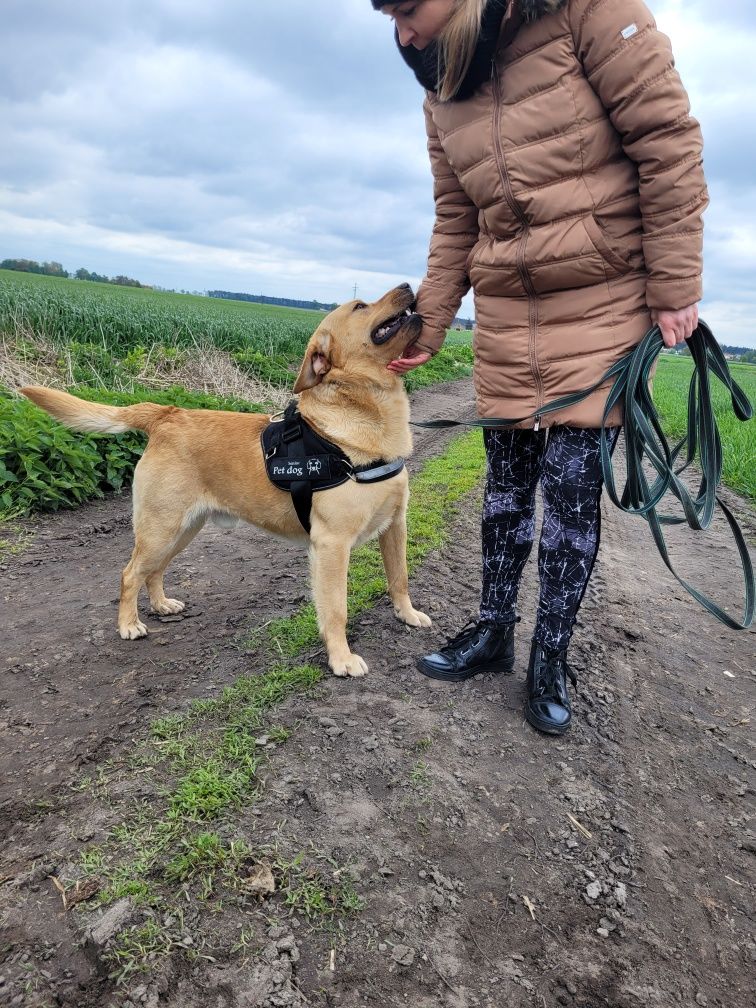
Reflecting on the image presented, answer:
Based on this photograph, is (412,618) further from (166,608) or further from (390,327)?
(390,327)

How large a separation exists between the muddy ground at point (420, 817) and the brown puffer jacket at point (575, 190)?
1.54 m

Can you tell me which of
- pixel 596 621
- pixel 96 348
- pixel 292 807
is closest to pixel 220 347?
pixel 96 348

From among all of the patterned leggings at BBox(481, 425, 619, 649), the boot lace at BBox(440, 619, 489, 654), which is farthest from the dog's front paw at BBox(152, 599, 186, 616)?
the patterned leggings at BBox(481, 425, 619, 649)

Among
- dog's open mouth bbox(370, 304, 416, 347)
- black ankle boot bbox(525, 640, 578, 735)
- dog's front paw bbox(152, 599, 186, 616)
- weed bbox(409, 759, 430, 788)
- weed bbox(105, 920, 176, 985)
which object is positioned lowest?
dog's front paw bbox(152, 599, 186, 616)

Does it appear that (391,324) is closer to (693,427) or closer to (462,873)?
(693,427)

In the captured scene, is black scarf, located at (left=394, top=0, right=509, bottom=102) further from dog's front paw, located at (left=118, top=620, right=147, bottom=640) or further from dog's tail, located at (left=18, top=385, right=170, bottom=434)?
dog's front paw, located at (left=118, top=620, right=147, bottom=640)

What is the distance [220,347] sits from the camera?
1340 centimetres

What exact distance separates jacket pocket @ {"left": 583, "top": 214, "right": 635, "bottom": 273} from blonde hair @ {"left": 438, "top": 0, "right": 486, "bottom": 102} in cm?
75

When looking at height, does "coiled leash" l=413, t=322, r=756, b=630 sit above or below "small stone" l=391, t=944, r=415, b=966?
above

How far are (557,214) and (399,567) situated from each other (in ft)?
Result: 7.05

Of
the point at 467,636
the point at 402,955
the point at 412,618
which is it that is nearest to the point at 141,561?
the point at 412,618

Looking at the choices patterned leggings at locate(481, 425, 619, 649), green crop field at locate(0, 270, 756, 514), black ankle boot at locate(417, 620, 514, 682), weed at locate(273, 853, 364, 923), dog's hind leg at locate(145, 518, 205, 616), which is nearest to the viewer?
weed at locate(273, 853, 364, 923)

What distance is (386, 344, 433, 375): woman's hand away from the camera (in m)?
3.27

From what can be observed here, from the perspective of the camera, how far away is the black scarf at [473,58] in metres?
2.18
